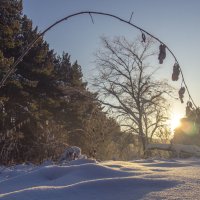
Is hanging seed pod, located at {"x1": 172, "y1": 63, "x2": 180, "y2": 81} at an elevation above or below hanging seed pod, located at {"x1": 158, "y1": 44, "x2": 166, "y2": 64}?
below

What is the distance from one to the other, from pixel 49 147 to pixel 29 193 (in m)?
7.88

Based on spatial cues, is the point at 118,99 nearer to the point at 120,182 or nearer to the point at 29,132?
the point at 29,132

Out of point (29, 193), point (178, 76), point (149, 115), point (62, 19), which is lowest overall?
point (29, 193)

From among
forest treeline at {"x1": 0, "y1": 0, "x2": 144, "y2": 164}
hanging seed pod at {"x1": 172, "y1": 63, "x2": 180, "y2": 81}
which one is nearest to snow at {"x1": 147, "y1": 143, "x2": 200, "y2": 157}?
forest treeline at {"x1": 0, "y1": 0, "x2": 144, "y2": 164}

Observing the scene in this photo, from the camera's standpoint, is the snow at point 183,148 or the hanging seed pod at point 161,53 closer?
the hanging seed pod at point 161,53

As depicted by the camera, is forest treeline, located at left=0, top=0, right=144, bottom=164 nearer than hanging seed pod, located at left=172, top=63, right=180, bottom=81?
No

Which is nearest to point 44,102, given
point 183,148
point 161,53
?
point 183,148

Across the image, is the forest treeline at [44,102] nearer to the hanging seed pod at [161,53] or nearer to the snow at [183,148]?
the snow at [183,148]

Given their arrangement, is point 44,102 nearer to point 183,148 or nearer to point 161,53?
point 183,148

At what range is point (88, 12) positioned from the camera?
1968 millimetres

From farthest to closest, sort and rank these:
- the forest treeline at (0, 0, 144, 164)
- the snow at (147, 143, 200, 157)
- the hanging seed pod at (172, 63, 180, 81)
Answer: the forest treeline at (0, 0, 144, 164), the snow at (147, 143, 200, 157), the hanging seed pod at (172, 63, 180, 81)

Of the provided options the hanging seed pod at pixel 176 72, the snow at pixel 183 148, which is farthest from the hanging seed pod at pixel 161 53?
the snow at pixel 183 148

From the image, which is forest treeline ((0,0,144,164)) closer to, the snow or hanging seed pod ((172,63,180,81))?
the snow

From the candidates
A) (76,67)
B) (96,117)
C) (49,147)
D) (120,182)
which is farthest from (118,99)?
(120,182)
